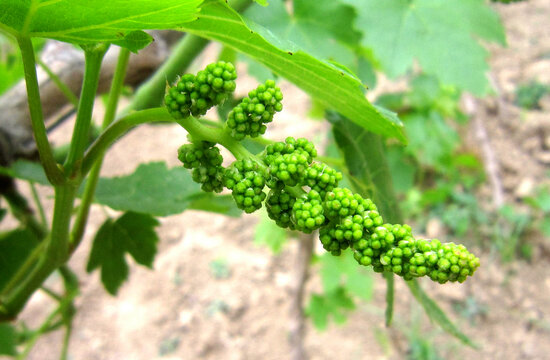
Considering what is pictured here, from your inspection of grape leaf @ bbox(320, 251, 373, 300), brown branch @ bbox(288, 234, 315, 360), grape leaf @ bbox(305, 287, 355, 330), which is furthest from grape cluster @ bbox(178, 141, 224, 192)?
grape leaf @ bbox(305, 287, 355, 330)

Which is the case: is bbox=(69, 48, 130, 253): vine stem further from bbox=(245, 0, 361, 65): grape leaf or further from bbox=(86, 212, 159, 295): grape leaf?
bbox=(245, 0, 361, 65): grape leaf

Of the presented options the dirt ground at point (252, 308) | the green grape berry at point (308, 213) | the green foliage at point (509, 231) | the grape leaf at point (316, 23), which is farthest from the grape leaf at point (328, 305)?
the green grape berry at point (308, 213)

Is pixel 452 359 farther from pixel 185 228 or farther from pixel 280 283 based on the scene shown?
pixel 185 228

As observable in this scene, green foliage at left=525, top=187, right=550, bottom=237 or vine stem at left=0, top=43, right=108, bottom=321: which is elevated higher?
green foliage at left=525, top=187, right=550, bottom=237

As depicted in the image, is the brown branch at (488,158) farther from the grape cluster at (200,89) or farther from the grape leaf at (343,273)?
the grape cluster at (200,89)

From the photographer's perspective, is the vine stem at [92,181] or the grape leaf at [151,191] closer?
the vine stem at [92,181]

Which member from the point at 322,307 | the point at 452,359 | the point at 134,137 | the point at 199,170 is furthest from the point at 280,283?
the point at 199,170
